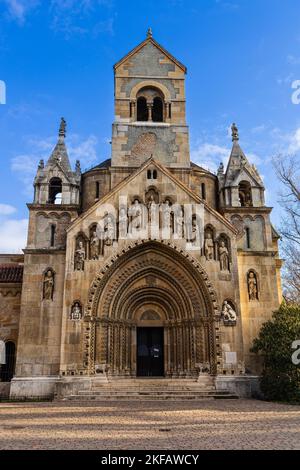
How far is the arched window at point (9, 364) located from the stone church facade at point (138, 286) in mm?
81

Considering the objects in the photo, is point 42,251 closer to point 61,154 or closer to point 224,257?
point 61,154

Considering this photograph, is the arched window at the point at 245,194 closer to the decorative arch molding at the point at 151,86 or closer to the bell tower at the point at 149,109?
the bell tower at the point at 149,109

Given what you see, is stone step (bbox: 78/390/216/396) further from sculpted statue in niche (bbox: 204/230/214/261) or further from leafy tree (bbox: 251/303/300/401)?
sculpted statue in niche (bbox: 204/230/214/261)

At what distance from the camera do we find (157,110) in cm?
2889

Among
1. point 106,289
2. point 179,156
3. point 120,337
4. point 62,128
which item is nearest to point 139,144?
point 179,156

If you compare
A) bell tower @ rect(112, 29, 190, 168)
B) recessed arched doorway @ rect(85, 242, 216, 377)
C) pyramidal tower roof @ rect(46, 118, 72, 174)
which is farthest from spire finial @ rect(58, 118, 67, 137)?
recessed arched doorway @ rect(85, 242, 216, 377)

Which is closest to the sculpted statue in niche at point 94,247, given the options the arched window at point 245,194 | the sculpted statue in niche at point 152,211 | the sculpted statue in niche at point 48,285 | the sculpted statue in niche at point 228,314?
the sculpted statue in niche at point 48,285

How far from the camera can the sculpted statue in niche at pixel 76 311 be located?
20969mm

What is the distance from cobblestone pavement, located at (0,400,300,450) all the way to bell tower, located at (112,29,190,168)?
52.9 ft

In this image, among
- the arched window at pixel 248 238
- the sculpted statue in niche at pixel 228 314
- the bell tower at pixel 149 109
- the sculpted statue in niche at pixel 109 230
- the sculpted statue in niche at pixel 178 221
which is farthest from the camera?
the bell tower at pixel 149 109

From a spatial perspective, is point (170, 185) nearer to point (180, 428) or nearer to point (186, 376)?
point (186, 376)

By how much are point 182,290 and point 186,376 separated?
14.3ft

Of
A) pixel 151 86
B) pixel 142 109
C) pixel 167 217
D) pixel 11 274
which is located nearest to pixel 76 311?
pixel 11 274

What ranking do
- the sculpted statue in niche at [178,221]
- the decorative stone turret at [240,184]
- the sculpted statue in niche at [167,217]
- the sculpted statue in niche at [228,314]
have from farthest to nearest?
the decorative stone turret at [240,184] → the sculpted statue in niche at [167,217] → the sculpted statue in niche at [178,221] → the sculpted statue in niche at [228,314]
